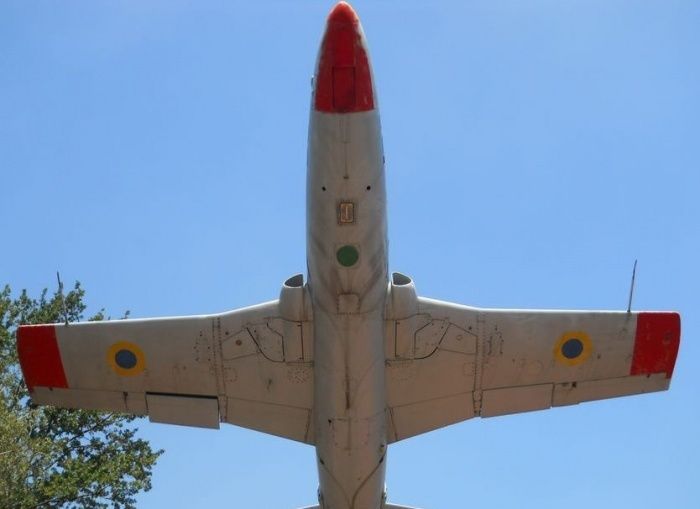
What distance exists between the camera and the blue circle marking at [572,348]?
18.0 m

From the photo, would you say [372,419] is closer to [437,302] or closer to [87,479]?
[437,302]

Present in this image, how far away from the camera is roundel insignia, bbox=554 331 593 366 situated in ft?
59.2

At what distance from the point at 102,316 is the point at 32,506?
281 inches

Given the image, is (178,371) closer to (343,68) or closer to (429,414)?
(429,414)

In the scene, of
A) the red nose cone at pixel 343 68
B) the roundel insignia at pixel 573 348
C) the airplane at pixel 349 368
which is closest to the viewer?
the red nose cone at pixel 343 68

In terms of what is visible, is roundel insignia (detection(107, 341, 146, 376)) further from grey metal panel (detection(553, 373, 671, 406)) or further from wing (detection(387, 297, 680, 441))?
grey metal panel (detection(553, 373, 671, 406))

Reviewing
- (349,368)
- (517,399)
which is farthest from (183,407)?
(517,399)

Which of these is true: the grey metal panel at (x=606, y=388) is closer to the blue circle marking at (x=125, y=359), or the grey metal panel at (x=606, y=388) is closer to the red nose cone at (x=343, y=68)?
the red nose cone at (x=343, y=68)

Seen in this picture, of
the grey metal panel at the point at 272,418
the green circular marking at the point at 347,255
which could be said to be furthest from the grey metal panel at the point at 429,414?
the green circular marking at the point at 347,255

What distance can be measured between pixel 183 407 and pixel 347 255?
5.61 m

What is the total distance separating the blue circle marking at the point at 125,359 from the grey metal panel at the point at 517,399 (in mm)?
7262

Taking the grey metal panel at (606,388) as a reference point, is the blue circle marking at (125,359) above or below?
above

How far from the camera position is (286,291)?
54.2 ft

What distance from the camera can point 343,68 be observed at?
13.6 metres
